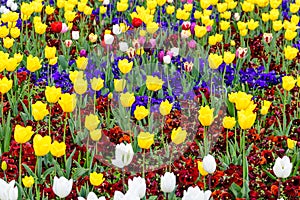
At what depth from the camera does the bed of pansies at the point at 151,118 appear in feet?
12.1

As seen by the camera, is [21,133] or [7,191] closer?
[7,191]

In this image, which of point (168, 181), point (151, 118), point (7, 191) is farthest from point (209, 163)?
point (151, 118)

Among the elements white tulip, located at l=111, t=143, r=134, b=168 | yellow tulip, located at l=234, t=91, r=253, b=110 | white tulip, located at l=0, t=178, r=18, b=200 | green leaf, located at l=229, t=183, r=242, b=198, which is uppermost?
yellow tulip, located at l=234, t=91, r=253, b=110

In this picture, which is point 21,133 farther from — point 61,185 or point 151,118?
point 151,118

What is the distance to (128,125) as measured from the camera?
4.64 metres

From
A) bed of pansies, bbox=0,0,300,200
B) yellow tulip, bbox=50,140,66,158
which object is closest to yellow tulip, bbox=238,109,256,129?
bed of pansies, bbox=0,0,300,200

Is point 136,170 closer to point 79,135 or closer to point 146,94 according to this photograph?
point 79,135

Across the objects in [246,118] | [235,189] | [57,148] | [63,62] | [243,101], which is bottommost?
[235,189]

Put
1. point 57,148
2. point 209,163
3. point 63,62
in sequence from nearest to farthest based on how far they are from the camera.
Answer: point 209,163 → point 57,148 → point 63,62

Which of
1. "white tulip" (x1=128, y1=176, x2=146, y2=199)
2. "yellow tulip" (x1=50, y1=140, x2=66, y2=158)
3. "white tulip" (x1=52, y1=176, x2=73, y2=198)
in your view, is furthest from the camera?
"yellow tulip" (x1=50, y1=140, x2=66, y2=158)

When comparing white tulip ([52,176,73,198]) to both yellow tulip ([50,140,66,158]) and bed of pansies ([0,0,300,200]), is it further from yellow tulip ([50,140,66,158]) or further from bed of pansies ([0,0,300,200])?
yellow tulip ([50,140,66,158])

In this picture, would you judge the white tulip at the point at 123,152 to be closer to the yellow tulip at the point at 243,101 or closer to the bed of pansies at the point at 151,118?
the bed of pansies at the point at 151,118

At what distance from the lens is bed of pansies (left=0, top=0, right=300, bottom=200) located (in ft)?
12.1

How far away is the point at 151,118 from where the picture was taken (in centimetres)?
461
